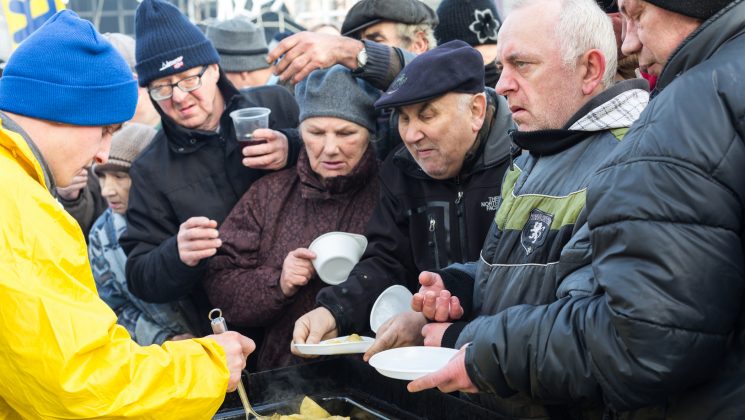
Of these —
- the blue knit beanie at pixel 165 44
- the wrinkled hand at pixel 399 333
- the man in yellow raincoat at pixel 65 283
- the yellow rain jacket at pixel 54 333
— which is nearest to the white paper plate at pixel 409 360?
the wrinkled hand at pixel 399 333

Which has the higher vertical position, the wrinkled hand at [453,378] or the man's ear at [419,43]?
the wrinkled hand at [453,378]

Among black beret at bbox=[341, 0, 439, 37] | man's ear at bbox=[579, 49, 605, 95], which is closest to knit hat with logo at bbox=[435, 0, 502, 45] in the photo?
black beret at bbox=[341, 0, 439, 37]

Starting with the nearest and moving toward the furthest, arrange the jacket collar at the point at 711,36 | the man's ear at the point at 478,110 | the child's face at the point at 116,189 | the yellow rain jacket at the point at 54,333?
the jacket collar at the point at 711,36 < the yellow rain jacket at the point at 54,333 < the man's ear at the point at 478,110 < the child's face at the point at 116,189

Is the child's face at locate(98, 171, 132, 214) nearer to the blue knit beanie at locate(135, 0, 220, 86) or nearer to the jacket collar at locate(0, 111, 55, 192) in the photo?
the blue knit beanie at locate(135, 0, 220, 86)

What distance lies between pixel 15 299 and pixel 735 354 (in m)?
1.54

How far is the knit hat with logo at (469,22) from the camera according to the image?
4.46 meters

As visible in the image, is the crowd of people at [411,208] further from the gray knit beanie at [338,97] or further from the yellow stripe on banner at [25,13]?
the yellow stripe on banner at [25,13]

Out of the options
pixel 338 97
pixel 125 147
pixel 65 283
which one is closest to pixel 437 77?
pixel 338 97

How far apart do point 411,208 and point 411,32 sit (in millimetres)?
1379

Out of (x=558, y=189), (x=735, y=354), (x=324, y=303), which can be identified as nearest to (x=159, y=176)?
(x=324, y=303)

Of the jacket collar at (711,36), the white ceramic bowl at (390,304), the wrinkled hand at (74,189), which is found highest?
the jacket collar at (711,36)

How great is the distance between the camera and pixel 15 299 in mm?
1937

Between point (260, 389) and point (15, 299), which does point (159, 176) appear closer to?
point (260, 389)

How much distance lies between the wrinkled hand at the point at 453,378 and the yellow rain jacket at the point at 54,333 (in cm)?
64
